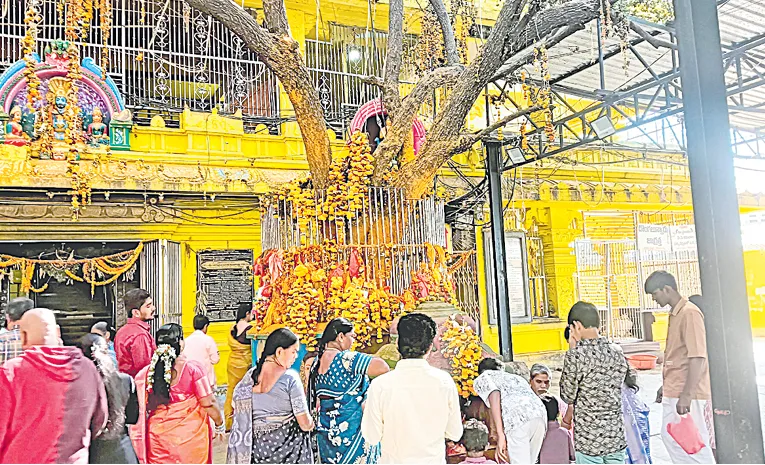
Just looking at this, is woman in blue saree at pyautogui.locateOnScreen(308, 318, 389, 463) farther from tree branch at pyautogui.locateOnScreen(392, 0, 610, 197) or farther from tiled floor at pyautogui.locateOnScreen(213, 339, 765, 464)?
tree branch at pyautogui.locateOnScreen(392, 0, 610, 197)

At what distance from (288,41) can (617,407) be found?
4619 mm

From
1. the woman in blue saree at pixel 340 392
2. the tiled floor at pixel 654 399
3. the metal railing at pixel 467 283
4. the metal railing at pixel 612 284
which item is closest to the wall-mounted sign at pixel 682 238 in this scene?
the metal railing at pixel 612 284

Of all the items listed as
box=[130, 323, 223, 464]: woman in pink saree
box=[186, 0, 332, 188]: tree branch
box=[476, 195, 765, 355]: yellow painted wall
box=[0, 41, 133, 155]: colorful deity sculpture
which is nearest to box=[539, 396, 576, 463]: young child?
box=[130, 323, 223, 464]: woman in pink saree

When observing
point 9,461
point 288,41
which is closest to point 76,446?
point 9,461

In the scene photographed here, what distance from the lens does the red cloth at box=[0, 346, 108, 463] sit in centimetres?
299

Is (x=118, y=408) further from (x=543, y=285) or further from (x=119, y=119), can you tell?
(x=543, y=285)

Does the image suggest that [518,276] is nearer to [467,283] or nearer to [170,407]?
[467,283]

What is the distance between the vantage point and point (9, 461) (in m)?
2.97

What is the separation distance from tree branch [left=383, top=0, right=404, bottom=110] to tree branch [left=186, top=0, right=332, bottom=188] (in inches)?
35.6

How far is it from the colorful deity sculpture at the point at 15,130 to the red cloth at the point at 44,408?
258 inches

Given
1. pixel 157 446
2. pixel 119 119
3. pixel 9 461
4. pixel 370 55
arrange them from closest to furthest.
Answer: pixel 9 461, pixel 157 446, pixel 119 119, pixel 370 55

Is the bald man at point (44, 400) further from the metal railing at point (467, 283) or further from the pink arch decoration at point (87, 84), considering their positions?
the metal railing at point (467, 283)

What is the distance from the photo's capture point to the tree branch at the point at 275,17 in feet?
20.1

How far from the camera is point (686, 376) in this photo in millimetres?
4145
